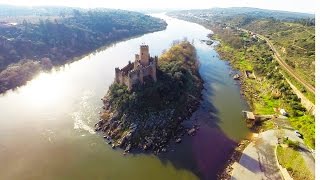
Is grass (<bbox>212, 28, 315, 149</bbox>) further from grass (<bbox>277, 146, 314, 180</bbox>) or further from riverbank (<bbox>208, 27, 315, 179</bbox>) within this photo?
grass (<bbox>277, 146, 314, 180</bbox>)

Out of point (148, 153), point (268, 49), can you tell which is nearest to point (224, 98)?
point (148, 153)

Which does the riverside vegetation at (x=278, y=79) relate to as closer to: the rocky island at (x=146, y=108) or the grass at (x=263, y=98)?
the grass at (x=263, y=98)

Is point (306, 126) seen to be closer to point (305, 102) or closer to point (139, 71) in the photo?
point (305, 102)

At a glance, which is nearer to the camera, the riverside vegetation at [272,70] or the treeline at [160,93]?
the treeline at [160,93]

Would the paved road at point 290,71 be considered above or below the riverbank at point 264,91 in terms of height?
above

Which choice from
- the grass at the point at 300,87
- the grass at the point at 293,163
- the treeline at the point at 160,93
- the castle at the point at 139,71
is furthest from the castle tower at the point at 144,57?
the grass at the point at 300,87

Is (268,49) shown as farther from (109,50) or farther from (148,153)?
(148,153)
